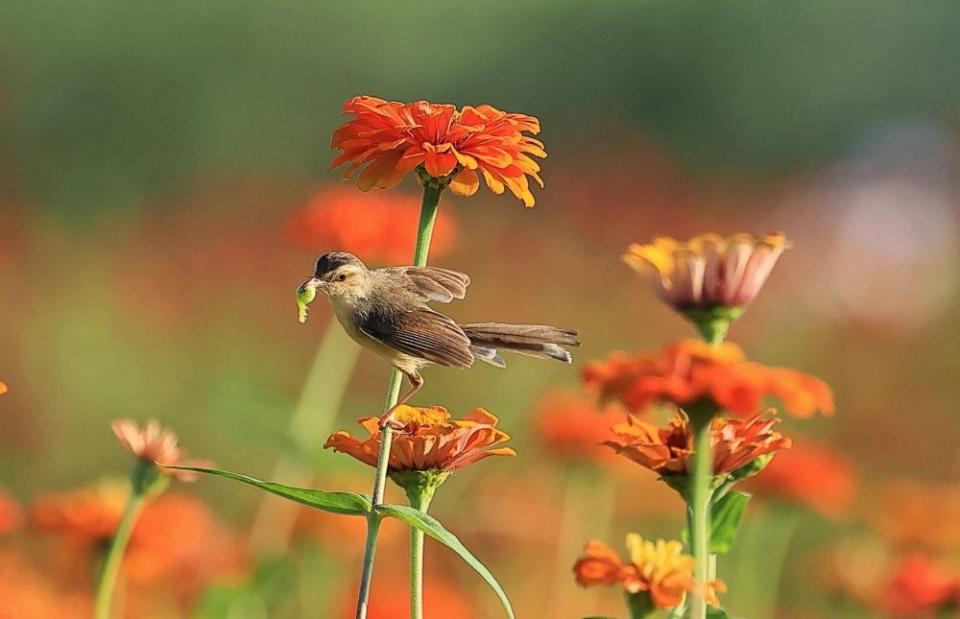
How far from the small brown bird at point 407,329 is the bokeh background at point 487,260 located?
0.40m

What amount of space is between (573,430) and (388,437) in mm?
825

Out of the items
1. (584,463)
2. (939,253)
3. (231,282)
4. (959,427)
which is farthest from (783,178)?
(584,463)

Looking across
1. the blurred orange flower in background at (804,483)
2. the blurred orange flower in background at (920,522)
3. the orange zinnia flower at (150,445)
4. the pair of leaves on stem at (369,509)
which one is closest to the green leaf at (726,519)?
the pair of leaves on stem at (369,509)

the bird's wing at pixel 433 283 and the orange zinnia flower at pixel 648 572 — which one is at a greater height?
the bird's wing at pixel 433 283

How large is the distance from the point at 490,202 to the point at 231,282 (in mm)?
719

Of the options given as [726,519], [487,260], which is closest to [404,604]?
[726,519]

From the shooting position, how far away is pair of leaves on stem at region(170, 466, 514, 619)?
0.53 m

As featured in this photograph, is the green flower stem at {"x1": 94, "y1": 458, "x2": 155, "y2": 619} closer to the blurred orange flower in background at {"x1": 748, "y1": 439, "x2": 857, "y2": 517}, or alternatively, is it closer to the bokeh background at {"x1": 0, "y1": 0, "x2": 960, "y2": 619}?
the bokeh background at {"x1": 0, "y1": 0, "x2": 960, "y2": 619}

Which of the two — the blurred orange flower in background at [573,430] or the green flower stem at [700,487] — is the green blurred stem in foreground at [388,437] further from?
the blurred orange flower in background at [573,430]

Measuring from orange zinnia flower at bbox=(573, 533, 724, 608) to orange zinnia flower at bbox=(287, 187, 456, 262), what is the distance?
0.63 meters

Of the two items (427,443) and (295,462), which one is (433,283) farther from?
(295,462)

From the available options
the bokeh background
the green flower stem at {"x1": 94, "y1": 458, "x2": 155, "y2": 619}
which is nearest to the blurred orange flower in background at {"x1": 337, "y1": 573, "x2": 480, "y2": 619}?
the bokeh background

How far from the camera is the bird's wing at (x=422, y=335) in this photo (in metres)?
0.58

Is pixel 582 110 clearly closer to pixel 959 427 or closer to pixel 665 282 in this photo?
pixel 959 427
